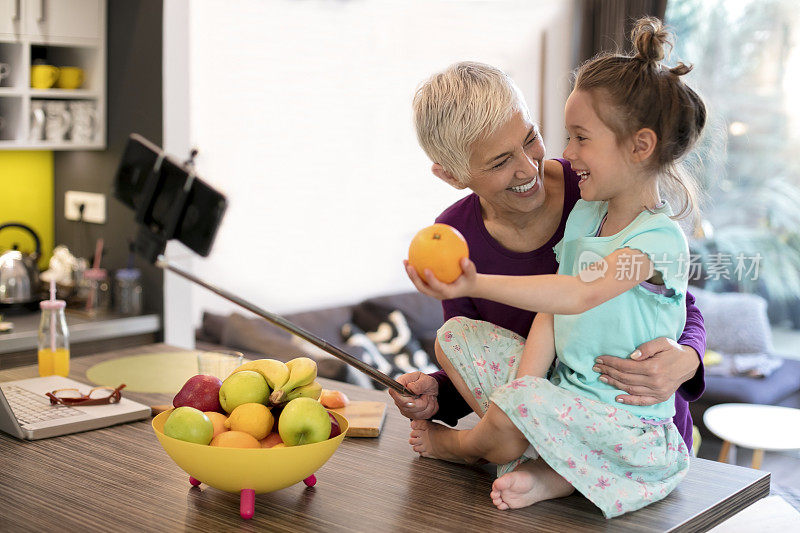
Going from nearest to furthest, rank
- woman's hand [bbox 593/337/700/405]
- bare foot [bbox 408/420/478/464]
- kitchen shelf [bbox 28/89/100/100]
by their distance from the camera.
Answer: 1. woman's hand [bbox 593/337/700/405]
2. bare foot [bbox 408/420/478/464]
3. kitchen shelf [bbox 28/89/100/100]

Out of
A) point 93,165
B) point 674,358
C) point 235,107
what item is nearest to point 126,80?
point 93,165

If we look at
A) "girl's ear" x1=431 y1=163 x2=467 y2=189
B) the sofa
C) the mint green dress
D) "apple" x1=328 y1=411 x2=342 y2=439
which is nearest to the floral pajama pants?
the mint green dress

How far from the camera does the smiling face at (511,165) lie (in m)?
1.65

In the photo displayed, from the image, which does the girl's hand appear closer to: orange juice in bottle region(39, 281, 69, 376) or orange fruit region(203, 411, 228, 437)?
orange fruit region(203, 411, 228, 437)

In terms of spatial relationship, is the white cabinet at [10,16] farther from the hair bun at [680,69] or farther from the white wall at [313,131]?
the hair bun at [680,69]

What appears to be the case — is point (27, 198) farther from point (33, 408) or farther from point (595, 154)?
point (595, 154)

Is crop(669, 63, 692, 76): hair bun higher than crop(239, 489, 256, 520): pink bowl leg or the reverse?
higher

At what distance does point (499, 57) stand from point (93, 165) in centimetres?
294

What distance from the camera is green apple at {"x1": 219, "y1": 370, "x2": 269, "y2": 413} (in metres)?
1.35

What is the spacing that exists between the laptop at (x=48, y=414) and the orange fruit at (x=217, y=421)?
472mm

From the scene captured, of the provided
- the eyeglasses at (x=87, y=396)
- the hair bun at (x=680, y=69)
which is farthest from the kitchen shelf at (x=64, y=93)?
the hair bun at (x=680, y=69)

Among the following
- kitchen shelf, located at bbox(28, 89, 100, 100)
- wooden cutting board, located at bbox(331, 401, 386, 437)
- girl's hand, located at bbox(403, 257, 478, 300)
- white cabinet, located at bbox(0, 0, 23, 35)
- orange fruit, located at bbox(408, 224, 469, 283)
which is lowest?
wooden cutting board, located at bbox(331, 401, 386, 437)

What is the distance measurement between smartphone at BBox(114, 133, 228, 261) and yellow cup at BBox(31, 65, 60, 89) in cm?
183

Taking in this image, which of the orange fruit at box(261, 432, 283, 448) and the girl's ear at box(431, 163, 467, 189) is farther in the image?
the girl's ear at box(431, 163, 467, 189)
